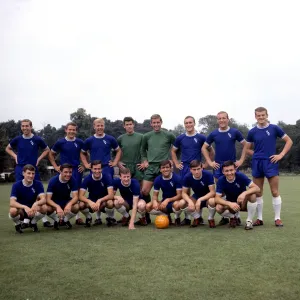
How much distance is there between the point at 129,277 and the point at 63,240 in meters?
2.45

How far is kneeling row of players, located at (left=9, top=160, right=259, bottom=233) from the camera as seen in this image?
6.93 metres

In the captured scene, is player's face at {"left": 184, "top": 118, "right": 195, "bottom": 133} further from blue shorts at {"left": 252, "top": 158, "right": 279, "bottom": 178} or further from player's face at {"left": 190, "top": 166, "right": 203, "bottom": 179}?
blue shorts at {"left": 252, "top": 158, "right": 279, "bottom": 178}

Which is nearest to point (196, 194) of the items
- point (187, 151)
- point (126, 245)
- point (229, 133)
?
point (187, 151)

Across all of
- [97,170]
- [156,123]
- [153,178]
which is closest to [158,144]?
[156,123]

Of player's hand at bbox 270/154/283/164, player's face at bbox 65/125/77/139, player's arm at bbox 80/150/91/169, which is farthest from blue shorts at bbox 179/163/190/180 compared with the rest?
player's face at bbox 65/125/77/139

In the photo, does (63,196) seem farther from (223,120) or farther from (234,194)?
(223,120)

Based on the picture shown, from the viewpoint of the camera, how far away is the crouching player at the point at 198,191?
705 cm

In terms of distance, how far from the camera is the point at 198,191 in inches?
294

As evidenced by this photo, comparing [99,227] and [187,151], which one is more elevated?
[187,151]

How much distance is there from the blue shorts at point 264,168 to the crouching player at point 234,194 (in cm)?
41

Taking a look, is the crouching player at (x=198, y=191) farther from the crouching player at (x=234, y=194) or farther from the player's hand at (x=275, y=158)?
the player's hand at (x=275, y=158)

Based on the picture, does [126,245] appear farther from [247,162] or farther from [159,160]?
[247,162]

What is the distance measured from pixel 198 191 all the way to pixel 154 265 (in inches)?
134

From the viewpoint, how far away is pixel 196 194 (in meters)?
7.58
